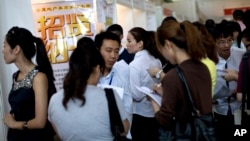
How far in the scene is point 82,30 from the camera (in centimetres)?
412

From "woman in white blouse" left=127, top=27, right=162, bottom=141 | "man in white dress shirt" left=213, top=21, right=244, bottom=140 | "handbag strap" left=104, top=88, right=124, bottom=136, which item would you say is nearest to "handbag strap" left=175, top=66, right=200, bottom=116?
"handbag strap" left=104, top=88, right=124, bottom=136

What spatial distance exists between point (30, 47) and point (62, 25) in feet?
5.69

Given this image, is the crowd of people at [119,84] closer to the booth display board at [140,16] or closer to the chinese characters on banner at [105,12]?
the chinese characters on banner at [105,12]

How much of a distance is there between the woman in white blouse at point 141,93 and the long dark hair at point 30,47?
94cm

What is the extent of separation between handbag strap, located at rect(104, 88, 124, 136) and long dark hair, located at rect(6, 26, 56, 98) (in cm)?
55

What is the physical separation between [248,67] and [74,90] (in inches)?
35.6

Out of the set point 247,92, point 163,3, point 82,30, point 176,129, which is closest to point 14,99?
point 176,129

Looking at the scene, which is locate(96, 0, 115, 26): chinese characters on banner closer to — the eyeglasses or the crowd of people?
the crowd of people

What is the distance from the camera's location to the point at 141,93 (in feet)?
10.3

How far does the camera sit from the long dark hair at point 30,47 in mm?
2357

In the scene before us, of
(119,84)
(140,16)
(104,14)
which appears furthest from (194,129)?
(140,16)

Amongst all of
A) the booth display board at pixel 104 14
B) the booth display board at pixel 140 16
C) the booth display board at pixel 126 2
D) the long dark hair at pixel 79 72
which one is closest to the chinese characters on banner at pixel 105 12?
the booth display board at pixel 104 14

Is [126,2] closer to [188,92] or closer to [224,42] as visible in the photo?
[224,42]

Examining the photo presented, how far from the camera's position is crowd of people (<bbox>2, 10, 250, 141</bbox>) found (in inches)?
74.4
